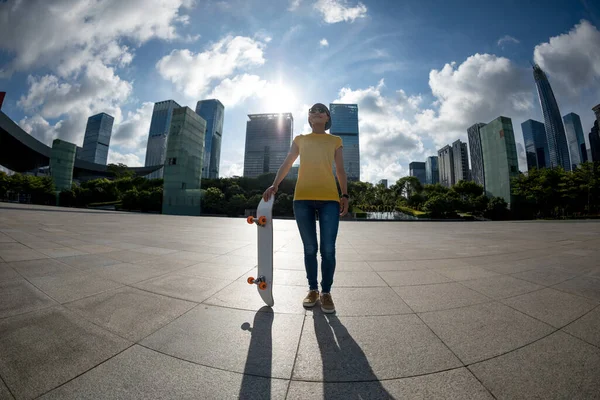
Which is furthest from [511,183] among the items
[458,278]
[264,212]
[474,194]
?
[264,212]

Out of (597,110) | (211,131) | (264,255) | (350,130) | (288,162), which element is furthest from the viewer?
(211,131)

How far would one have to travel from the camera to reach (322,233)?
2471 millimetres

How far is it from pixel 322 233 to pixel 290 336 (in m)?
1.04

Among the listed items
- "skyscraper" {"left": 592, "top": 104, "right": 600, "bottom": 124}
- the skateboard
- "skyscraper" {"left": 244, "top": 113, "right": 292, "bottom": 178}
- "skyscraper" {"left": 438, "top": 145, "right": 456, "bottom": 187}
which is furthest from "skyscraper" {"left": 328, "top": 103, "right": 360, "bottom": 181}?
the skateboard

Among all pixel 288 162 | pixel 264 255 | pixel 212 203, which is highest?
pixel 212 203

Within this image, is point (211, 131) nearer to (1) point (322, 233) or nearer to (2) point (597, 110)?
(2) point (597, 110)

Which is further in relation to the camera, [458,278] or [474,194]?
[474,194]

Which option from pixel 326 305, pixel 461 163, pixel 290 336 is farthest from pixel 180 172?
pixel 461 163

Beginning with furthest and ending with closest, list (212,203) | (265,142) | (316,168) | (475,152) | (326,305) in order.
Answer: (265,142), (475,152), (212,203), (316,168), (326,305)

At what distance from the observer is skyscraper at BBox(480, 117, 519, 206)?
3362cm

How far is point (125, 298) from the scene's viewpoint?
232 cm

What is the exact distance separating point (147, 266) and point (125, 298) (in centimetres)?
136

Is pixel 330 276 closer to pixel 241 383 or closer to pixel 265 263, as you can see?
pixel 265 263

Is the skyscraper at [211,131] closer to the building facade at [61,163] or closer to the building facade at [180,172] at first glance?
the building facade at [61,163]
